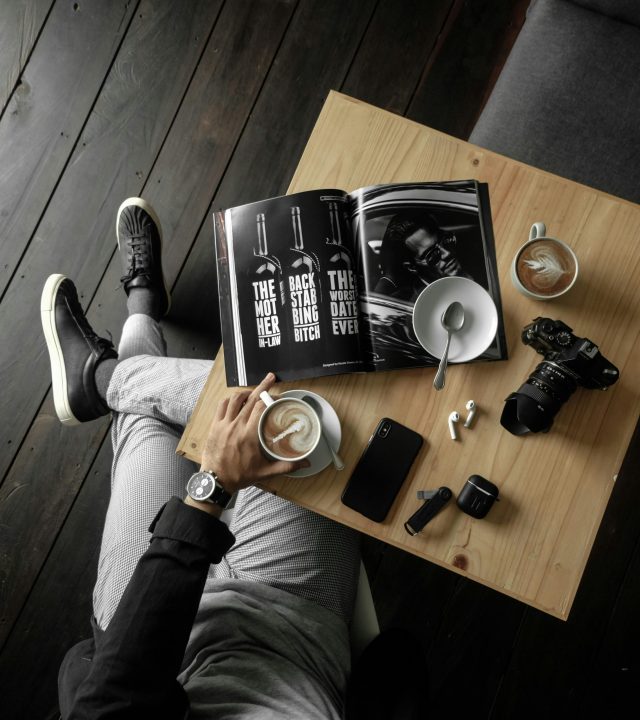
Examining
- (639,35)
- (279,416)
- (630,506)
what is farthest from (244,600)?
(639,35)

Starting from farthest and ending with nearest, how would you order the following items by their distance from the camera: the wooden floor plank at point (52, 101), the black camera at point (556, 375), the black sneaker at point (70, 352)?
the wooden floor plank at point (52, 101)
the black sneaker at point (70, 352)
the black camera at point (556, 375)

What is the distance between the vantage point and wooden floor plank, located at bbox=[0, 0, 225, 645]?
1.53m

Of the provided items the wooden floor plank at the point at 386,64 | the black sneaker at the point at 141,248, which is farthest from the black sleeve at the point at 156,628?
the wooden floor plank at the point at 386,64

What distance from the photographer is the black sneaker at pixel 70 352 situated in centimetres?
139

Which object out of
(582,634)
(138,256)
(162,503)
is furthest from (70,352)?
(582,634)

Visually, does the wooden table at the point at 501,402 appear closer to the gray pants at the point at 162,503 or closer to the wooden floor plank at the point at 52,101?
the gray pants at the point at 162,503

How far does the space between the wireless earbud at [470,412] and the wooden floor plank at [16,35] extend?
154 centimetres

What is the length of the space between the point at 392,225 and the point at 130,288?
845 mm

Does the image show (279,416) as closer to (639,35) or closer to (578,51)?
(578,51)

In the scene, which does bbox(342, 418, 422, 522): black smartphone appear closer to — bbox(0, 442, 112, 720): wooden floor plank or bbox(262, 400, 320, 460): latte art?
bbox(262, 400, 320, 460): latte art

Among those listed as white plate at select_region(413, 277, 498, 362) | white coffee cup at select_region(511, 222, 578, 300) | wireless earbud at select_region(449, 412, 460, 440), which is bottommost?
wireless earbud at select_region(449, 412, 460, 440)

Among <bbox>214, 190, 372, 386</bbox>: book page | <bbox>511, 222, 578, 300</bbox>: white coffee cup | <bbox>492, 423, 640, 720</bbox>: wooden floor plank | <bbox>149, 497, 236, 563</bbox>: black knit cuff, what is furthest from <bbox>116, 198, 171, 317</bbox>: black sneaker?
<bbox>492, 423, 640, 720</bbox>: wooden floor plank

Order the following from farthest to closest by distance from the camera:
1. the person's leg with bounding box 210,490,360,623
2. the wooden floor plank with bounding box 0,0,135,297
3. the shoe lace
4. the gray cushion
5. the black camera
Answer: the wooden floor plank with bounding box 0,0,135,297 → the shoe lace → the gray cushion → the person's leg with bounding box 210,490,360,623 → the black camera

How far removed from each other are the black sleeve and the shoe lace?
30.1 inches
